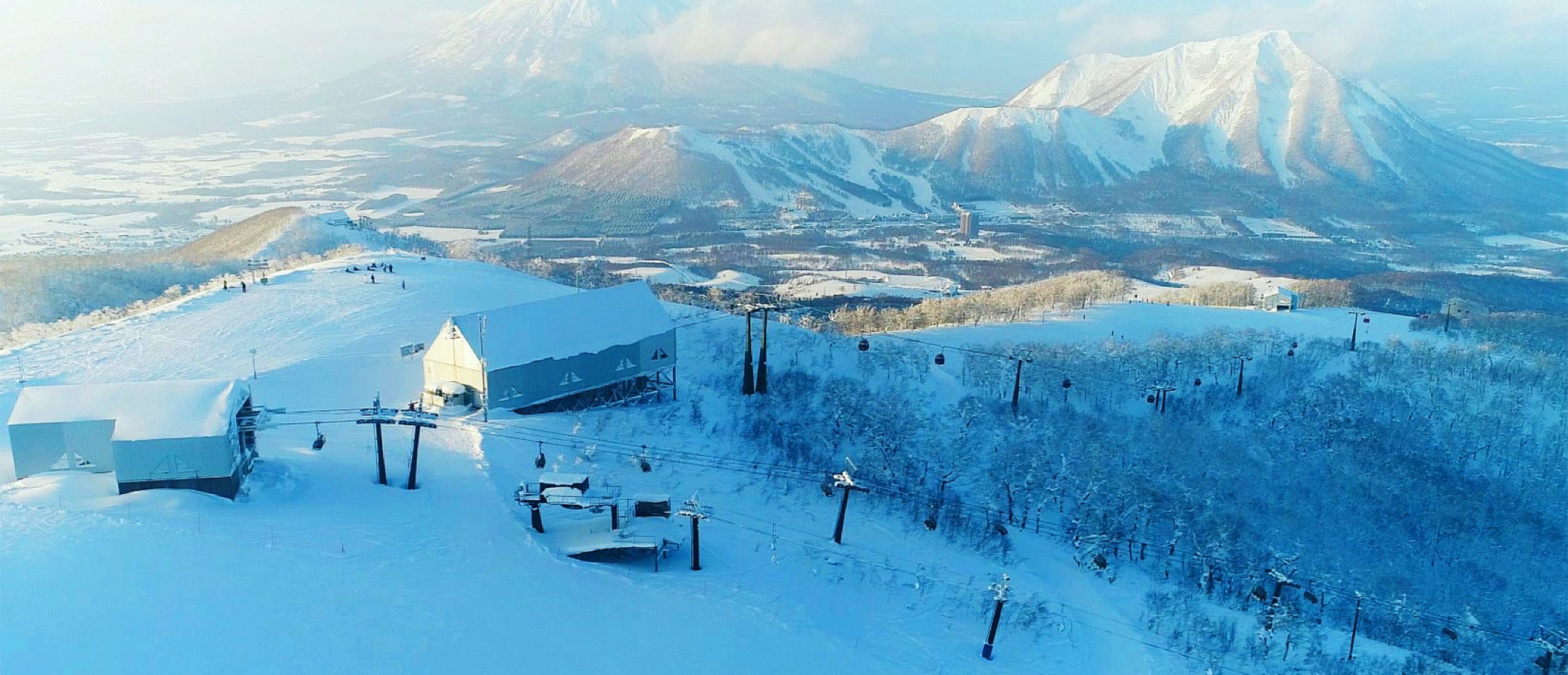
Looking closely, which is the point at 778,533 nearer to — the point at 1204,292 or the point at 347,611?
the point at 347,611

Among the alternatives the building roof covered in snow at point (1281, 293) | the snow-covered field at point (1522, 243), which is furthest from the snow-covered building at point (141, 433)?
the snow-covered field at point (1522, 243)

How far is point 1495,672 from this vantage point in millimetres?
29453

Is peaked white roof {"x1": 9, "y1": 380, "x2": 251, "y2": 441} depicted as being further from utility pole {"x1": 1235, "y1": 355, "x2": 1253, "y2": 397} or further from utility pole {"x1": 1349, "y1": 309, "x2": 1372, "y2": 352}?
utility pole {"x1": 1349, "y1": 309, "x2": 1372, "y2": 352}

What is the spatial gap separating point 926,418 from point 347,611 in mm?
26493

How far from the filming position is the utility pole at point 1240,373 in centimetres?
4494

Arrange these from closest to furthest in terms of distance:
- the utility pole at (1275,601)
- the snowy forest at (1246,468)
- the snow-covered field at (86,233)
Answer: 1. the utility pole at (1275,601)
2. the snowy forest at (1246,468)
3. the snow-covered field at (86,233)

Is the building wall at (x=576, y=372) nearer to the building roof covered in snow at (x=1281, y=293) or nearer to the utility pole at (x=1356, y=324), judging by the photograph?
the utility pole at (x=1356, y=324)

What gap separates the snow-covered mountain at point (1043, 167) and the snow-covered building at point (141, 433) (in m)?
129

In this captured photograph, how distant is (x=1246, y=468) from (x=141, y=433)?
39027 millimetres

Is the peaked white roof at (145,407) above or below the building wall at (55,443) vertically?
above

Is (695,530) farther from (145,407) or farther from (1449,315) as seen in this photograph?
(1449,315)

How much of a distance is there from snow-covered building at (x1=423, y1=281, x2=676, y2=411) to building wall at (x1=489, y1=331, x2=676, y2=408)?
0.10 feet

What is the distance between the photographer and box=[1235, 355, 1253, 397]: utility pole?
44.9 m

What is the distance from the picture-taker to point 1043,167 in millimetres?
187000
